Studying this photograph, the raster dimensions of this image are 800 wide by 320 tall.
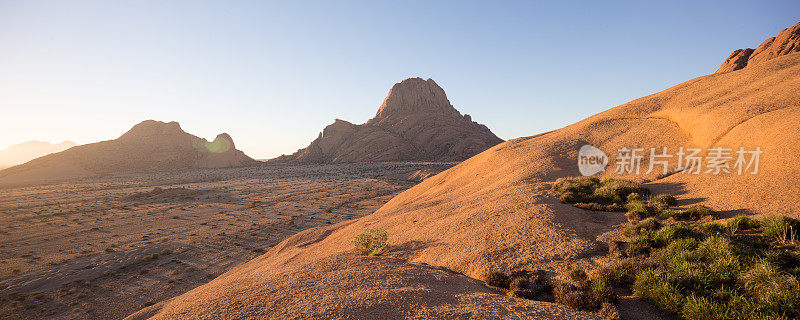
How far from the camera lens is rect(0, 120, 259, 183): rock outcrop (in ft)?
301

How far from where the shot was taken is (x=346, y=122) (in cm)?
13612

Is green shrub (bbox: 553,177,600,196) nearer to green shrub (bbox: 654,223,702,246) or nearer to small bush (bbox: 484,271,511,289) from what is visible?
green shrub (bbox: 654,223,702,246)

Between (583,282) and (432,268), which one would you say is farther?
(432,268)

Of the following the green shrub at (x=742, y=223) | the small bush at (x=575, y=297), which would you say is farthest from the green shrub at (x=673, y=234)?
the small bush at (x=575, y=297)

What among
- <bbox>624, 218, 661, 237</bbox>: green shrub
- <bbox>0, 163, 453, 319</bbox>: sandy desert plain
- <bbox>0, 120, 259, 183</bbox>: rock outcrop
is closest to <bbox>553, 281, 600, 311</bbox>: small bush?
<bbox>624, 218, 661, 237</bbox>: green shrub

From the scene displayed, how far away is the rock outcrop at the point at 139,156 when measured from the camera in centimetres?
9162

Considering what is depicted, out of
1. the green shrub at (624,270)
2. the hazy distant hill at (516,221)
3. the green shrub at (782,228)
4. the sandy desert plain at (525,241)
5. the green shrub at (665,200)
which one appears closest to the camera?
the sandy desert plain at (525,241)

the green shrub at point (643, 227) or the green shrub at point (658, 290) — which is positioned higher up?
the green shrub at point (643, 227)

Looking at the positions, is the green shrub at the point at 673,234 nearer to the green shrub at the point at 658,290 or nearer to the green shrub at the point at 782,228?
the green shrub at the point at 782,228

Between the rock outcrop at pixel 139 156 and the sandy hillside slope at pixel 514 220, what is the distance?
124455 millimetres

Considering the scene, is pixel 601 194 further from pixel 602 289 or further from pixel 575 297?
pixel 575 297

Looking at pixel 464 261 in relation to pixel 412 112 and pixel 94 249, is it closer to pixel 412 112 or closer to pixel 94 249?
pixel 94 249

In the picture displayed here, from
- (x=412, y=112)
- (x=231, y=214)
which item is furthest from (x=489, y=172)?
(x=412, y=112)

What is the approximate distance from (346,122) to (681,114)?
126793 millimetres
